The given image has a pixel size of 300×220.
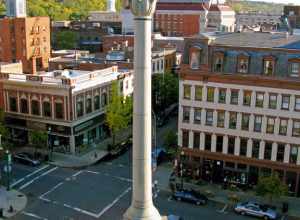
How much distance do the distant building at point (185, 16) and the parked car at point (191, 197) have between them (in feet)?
343

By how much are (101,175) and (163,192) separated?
8.66 metres

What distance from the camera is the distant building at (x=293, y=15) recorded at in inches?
5031

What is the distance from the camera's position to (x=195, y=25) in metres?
147

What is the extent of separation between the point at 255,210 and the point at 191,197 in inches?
258

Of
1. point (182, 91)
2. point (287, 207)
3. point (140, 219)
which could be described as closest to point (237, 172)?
point (287, 207)

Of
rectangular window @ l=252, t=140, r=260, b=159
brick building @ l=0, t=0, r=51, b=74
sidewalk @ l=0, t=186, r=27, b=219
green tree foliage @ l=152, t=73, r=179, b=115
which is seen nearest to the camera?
sidewalk @ l=0, t=186, r=27, b=219

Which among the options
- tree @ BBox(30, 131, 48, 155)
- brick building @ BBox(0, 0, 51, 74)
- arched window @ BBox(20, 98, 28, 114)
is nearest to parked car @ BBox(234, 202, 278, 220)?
tree @ BBox(30, 131, 48, 155)

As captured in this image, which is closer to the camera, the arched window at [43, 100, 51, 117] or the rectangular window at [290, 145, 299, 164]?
the rectangular window at [290, 145, 299, 164]

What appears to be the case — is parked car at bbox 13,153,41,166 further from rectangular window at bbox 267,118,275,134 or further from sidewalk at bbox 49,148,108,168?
rectangular window at bbox 267,118,275,134

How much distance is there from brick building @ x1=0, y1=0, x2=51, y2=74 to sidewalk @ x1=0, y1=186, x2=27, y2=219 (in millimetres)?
43023

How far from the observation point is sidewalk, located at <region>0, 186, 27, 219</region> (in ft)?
143

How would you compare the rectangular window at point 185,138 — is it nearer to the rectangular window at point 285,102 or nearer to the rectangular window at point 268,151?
the rectangular window at point 268,151

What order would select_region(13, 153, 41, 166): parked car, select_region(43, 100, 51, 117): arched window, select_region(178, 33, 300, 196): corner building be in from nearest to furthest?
select_region(178, 33, 300, 196): corner building
select_region(13, 153, 41, 166): parked car
select_region(43, 100, 51, 117): arched window

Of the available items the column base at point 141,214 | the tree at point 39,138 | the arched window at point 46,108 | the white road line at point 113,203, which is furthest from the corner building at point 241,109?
the column base at point 141,214
